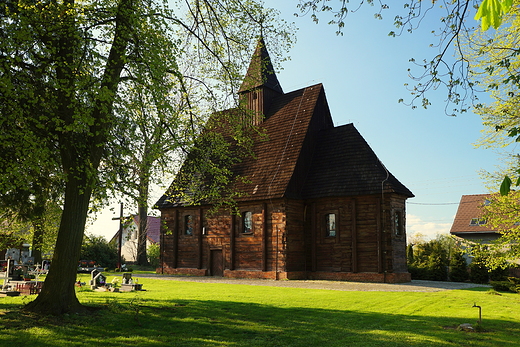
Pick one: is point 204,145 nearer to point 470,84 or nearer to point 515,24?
point 470,84

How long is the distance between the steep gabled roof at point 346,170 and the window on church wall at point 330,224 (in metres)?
1.53

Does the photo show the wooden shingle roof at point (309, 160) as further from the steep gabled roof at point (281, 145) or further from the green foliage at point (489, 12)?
the green foliage at point (489, 12)

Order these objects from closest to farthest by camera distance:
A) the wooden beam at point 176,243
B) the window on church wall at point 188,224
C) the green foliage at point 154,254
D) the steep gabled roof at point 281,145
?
1. the steep gabled roof at point 281,145
2. the window on church wall at point 188,224
3. the wooden beam at point 176,243
4. the green foliage at point 154,254

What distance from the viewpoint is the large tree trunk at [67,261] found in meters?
10.8

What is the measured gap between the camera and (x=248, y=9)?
13812 mm

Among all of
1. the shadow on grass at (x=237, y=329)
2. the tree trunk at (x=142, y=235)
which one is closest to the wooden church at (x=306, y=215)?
the tree trunk at (x=142, y=235)

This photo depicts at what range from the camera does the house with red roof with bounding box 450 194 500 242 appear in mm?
39891

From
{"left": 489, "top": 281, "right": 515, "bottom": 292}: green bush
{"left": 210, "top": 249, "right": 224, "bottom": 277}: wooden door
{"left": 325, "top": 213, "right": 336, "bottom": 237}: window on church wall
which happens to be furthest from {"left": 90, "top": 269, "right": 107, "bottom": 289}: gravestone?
{"left": 489, "top": 281, "right": 515, "bottom": 292}: green bush

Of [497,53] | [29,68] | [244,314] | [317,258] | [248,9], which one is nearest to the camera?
[29,68]

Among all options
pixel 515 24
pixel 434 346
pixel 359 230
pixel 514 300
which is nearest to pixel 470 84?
pixel 434 346

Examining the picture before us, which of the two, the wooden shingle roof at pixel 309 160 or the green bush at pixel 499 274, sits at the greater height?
the wooden shingle roof at pixel 309 160

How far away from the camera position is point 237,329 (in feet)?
32.9

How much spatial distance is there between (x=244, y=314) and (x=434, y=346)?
210 inches

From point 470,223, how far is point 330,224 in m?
22.5
